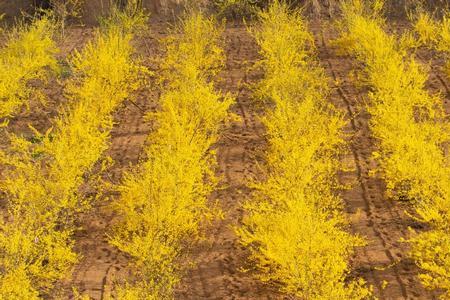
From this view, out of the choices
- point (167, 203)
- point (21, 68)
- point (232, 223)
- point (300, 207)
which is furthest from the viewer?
point (21, 68)

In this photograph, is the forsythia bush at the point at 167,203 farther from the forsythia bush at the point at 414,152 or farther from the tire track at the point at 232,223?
the forsythia bush at the point at 414,152

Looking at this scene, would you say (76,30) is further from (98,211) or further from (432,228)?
(432,228)

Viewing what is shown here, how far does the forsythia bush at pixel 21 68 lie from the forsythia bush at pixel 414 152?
6555mm

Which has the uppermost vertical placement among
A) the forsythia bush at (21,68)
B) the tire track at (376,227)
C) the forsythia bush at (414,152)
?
the forsythia bush at (21,68)

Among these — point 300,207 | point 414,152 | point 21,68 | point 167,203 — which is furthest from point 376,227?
point 21,68

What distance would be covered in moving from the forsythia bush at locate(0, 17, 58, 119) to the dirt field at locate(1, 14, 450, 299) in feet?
1.69

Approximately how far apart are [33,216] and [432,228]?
515cm

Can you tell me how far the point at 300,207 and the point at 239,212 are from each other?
2003 mm

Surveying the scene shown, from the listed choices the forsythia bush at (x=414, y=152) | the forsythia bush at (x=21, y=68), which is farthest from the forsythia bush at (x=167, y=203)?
the forsythia bush at (x=21, y=68)

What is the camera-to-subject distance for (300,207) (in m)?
7.48

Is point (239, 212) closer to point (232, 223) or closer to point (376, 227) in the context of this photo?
point (232, 223)

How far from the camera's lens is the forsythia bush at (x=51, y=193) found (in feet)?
24.1

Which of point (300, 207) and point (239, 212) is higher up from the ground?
point (300, 207)

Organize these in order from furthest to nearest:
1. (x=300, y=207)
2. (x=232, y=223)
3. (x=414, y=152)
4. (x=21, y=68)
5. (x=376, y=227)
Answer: (x=21, y=68) < (x=414, y=152) < (x=232, y=223) < (x=376, y=227) < (x=300, y=207)
